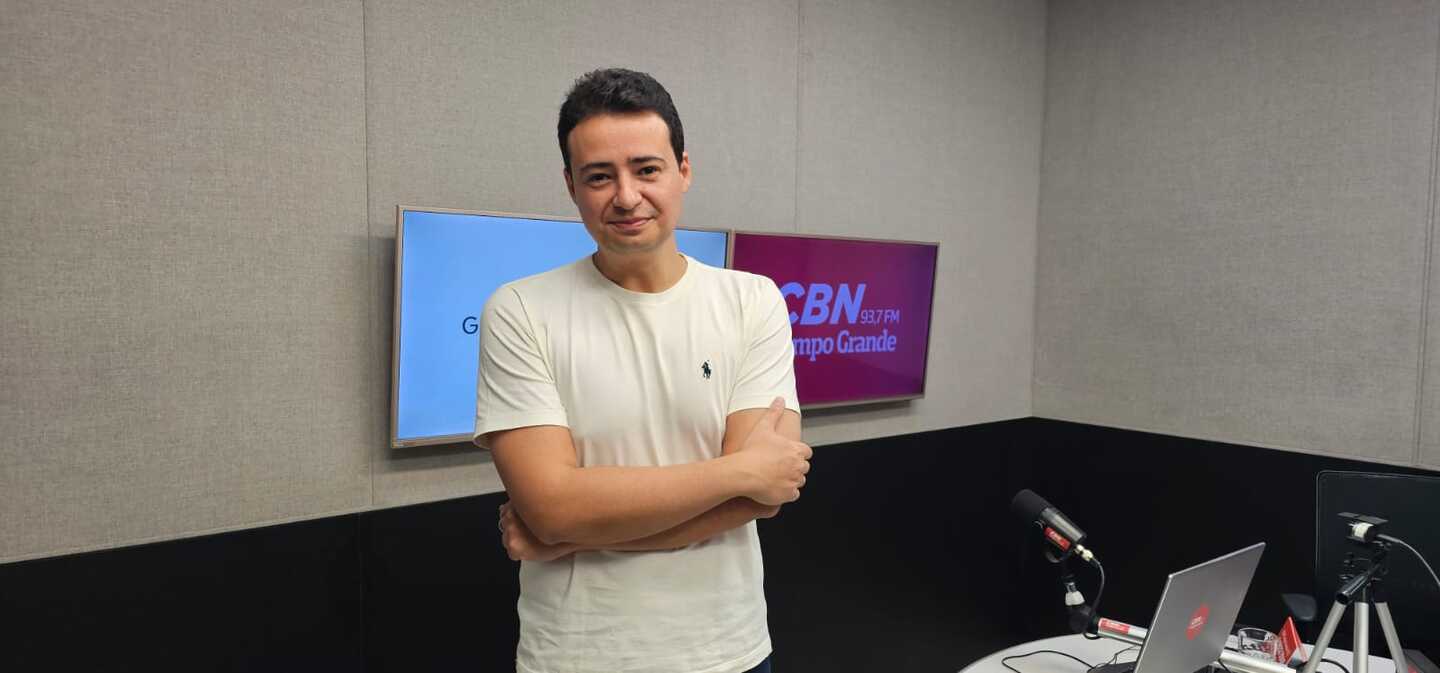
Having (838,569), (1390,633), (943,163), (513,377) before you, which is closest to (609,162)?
(513,377)

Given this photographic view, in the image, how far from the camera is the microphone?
1882 millimetres

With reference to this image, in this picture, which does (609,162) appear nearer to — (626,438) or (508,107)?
(626,438)

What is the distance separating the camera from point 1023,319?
4297mm

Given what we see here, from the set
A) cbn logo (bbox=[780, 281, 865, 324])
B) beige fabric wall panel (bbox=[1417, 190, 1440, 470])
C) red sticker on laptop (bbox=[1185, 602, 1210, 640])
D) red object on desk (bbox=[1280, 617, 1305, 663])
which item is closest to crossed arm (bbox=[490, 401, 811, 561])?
red sticker on laptop (bbox=[1185, 602, 1210, 640])

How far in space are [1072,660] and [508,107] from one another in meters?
2.14

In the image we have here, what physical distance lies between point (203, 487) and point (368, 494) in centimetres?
40

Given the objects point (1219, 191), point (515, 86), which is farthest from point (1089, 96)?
point (515, 86)

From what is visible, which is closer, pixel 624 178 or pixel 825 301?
pixel 624 178

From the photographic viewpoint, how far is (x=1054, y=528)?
1.91m

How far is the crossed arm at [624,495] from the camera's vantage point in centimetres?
125

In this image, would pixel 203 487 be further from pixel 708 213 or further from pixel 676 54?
pixel 676 54

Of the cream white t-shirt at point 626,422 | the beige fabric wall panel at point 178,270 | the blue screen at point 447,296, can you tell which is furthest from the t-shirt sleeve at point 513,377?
the beige fabric wall panel at point 178,270

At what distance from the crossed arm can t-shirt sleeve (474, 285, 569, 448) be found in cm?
2

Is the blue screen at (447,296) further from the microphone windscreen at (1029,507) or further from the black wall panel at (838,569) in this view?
the microphone windscreen at (1029,507)
